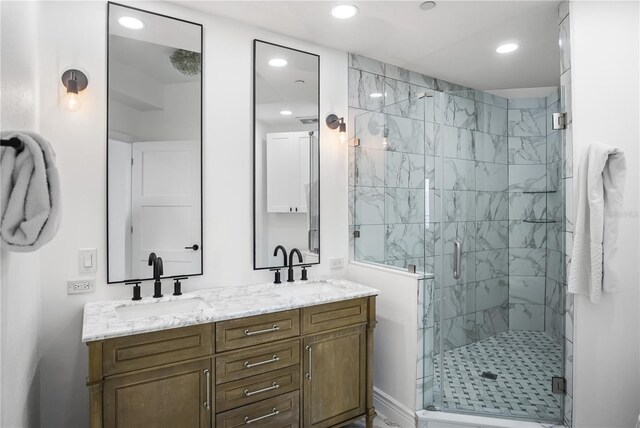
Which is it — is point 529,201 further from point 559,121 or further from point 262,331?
point 262,331

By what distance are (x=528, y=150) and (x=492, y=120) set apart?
36 centimetres

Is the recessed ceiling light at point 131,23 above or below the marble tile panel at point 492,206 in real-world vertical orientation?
above

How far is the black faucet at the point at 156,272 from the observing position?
6.49 feet

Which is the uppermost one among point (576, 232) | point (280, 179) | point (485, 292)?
point (280, 179)

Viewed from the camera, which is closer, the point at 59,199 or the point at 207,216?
the point at 59,199

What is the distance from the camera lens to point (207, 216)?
7.47ft

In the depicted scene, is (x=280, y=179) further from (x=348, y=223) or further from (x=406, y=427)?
(x=406, y=427)

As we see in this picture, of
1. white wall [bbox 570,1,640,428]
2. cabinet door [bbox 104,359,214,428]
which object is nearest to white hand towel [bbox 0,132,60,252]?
cabinet door [bbox 104,359,214,428]

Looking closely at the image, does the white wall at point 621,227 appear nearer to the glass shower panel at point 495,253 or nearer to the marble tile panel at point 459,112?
the glass shower panel at point 495,253

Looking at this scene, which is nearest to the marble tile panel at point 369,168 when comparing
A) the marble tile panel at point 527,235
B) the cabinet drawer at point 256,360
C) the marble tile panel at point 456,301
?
the marble tile panel at point 456,301

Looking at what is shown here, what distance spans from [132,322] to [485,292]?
2.47 m

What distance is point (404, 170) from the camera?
2617 millimetres

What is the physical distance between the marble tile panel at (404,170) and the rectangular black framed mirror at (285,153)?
0.54 m

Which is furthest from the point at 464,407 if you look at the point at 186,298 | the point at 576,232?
the point at 186,298
